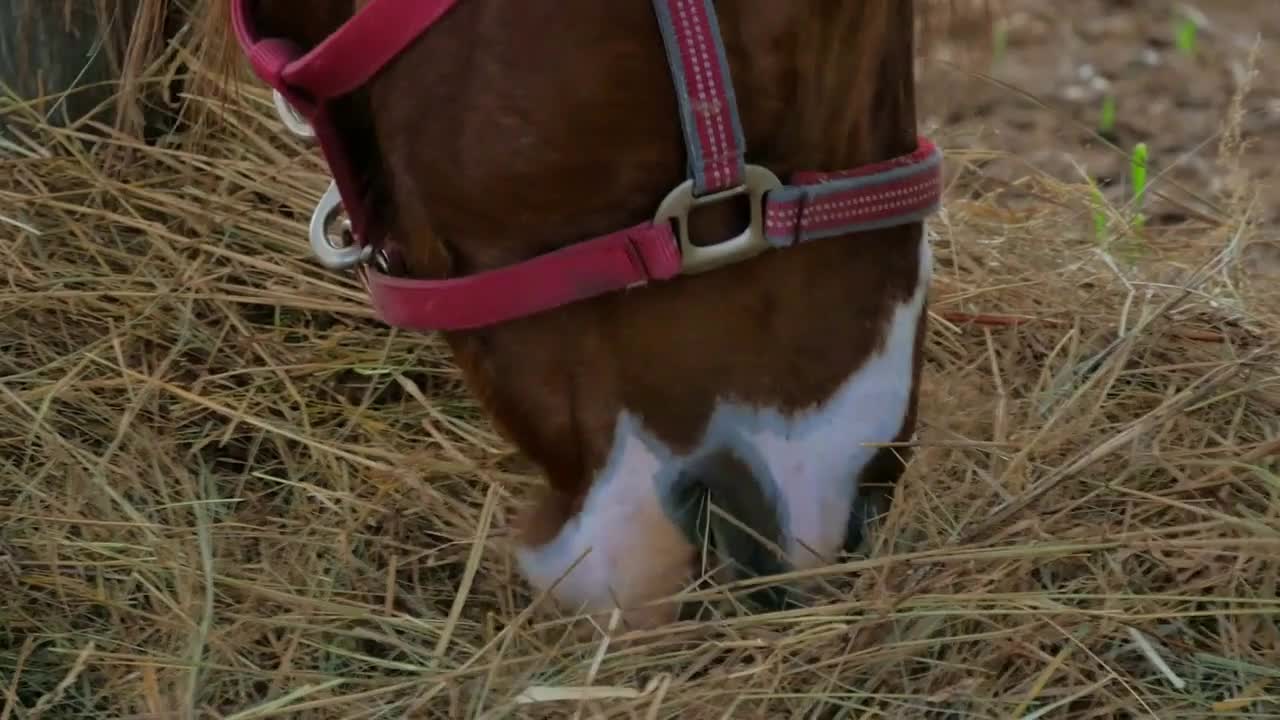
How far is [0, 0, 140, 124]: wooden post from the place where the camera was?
150 centimetres

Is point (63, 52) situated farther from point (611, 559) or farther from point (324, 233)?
point (611, 559)

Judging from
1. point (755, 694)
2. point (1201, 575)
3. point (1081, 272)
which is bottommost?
point (1081, 272)

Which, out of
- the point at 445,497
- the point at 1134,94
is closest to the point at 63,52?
the point at 445,497

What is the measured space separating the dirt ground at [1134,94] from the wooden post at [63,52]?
1103 millimetres

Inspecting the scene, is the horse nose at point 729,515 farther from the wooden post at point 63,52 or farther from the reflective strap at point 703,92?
the wooden post at point 63,52

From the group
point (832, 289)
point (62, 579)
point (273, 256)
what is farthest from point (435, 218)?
point (273, 256)

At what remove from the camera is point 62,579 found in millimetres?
1100

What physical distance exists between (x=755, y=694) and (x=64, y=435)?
819 millimetres

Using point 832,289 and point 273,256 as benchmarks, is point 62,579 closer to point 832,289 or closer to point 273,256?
point 273,256

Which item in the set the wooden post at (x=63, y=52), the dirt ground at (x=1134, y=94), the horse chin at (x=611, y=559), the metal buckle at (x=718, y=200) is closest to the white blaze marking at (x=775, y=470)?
the horse chin at (x=611, y=559)

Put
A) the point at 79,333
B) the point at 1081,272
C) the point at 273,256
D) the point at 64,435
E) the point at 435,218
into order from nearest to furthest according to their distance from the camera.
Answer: the point at 435,218, the point at 64,435, the point at 79,333, the point at 273,256, the point at 1081,272

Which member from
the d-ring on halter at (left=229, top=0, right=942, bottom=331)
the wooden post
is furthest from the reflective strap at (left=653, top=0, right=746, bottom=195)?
the wooden post

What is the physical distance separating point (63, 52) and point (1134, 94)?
84.0 inches

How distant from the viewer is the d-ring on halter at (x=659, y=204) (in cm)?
76
